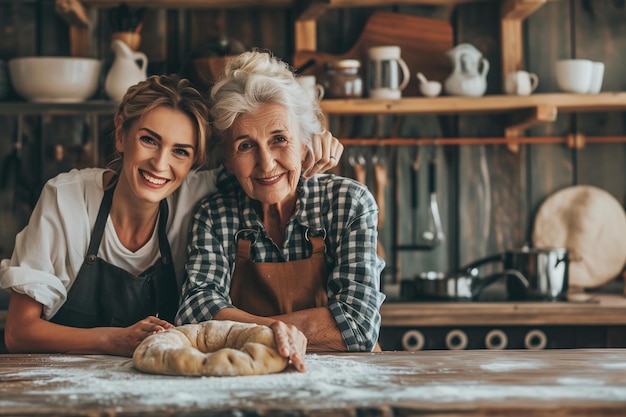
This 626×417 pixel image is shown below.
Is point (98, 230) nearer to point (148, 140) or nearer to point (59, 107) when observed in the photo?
point (148, 140)

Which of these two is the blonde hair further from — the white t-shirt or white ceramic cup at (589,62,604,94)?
white ceramic cup at (589,62,604,94)

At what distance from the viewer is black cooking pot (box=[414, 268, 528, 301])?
10.2 ft

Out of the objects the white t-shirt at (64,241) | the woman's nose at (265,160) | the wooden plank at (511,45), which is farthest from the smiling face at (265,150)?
the wooden plank at (511,45)

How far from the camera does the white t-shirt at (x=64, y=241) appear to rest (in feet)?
6.56

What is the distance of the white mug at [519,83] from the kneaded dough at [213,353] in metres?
1.89

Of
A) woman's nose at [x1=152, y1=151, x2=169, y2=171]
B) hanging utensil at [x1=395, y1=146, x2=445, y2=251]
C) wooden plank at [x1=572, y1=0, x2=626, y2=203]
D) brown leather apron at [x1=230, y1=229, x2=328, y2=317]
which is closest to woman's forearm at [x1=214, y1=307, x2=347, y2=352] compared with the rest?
brown leather apron at [x1=230, y1=229, x2=328, y2=317]

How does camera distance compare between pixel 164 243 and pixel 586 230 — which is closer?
pixel 164 243

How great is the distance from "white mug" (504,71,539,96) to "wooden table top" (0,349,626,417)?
1.64 metres

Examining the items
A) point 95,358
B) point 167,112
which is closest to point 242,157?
point 167,112

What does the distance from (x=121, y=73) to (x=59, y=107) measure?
0.26 m

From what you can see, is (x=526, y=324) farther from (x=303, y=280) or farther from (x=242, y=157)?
(x=242, y=157)

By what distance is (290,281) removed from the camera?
212 cm

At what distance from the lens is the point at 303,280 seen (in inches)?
83.4

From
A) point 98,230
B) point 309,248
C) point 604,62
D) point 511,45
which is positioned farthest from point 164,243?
point 604,62
